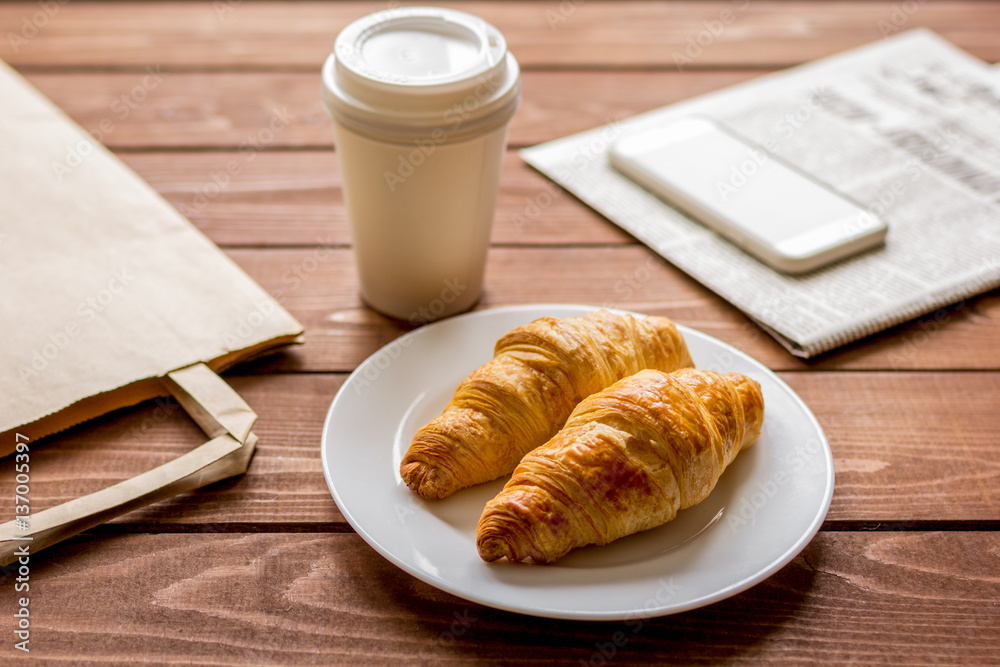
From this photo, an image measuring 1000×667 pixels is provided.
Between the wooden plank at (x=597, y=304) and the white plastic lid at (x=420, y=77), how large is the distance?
8.0 inches

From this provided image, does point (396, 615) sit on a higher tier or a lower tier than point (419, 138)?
lower

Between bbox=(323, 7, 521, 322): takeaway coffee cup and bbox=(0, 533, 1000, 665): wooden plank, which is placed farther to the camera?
bbox=(323, 7, 521, 322): takeaway coffee cup

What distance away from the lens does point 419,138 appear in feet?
2.41

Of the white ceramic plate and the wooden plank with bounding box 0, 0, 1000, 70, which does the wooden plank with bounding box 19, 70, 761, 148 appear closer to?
the wooden plank with bounding box 0, 0, 1000, 70

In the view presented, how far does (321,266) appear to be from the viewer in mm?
939

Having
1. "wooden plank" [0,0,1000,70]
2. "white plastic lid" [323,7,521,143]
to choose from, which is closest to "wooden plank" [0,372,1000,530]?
"white plastic lid" [323,7,521,143]

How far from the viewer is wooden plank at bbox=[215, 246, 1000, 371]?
836mm

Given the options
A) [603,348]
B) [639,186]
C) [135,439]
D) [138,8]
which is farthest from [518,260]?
[138,8]

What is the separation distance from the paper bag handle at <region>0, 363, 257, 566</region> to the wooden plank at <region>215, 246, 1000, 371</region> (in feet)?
0.29

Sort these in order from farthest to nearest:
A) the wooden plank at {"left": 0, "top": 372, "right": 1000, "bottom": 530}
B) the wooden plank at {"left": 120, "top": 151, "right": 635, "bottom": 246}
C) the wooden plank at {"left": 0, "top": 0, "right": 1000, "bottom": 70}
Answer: the wooden plank at {"left": 0, "top": 0, "right": 1000, "bottom": 70}, the wooden plank at {"left": 120, "top": 151, "right": 635, "bottom": 246}, the wooden plank at {"left": 0, "top": 372, "right": 1000, "bottom": 530}

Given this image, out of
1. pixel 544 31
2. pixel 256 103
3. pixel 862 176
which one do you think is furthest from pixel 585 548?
pixel 544 31

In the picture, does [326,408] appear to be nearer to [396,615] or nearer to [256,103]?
[396,615]

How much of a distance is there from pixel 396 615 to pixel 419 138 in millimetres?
370

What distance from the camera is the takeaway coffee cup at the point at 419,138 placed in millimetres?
732
